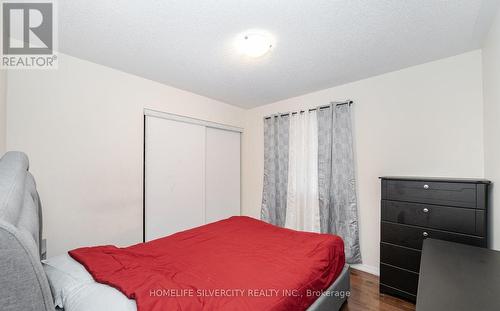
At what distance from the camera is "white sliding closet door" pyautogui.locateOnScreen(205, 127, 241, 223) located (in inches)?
139

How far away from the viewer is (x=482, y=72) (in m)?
2.01

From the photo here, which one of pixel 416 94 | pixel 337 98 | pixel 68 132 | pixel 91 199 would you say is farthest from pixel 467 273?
pixel 68 132

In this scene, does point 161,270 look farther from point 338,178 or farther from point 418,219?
point 338,178

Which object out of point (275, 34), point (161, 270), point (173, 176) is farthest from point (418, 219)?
point (173, 176)

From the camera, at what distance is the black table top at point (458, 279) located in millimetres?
815

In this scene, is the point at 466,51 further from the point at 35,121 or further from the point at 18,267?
the point at 35,121

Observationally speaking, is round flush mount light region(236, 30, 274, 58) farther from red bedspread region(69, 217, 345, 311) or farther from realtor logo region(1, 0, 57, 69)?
red bedspread region(69, 217, 345, 311)

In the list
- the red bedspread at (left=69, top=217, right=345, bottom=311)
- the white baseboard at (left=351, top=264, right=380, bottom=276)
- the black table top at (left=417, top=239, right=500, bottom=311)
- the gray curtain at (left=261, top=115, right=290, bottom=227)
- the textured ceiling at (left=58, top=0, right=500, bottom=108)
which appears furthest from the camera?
the gray curtain at (left=261, top=115, right=290, bottom=227)

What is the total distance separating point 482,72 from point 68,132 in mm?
4114

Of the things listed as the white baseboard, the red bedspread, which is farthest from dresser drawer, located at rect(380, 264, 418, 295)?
the red bedspread

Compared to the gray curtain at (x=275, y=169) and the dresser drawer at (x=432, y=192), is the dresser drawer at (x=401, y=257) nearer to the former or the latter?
the dresser drawer at (x=432, y=192)

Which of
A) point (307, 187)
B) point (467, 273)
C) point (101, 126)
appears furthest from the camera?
point (307, 187)

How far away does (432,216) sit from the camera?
193 centimetres

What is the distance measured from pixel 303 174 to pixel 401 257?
5.13ft
